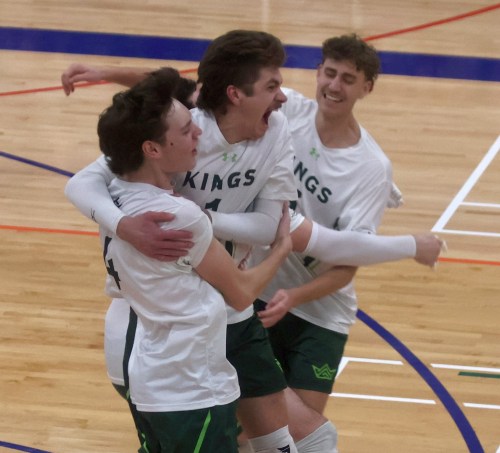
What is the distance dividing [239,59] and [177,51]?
6.66 m

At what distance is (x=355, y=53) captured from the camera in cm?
434

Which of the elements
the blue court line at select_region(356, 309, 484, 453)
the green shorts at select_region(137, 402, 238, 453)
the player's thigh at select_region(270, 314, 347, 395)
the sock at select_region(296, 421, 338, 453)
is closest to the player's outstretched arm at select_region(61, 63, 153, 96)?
the player's thigh at select_region(270, 314, 347, 395)

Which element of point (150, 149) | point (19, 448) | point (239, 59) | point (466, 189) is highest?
point (239, 59)

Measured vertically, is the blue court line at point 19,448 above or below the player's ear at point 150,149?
below

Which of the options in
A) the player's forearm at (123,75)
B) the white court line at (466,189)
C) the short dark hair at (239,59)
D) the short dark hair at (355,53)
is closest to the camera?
the short dark hair at (239,59)

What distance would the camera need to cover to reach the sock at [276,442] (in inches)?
155

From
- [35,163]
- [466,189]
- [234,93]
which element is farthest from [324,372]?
[35,163]

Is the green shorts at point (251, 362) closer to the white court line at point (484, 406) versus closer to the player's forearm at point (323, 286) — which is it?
the player's forearm at point (323, 286)

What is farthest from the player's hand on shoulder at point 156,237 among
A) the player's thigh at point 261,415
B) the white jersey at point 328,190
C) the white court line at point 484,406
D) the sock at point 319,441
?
the white court line at point 484,406

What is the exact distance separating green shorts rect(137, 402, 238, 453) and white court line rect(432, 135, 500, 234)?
393 centimetres

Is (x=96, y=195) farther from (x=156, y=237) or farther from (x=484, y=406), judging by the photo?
(x=484, y=406)

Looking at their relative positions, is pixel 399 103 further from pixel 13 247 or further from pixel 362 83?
pixel 362 83

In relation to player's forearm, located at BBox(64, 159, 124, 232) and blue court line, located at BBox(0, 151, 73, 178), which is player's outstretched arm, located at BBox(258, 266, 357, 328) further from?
blue court line, located at BBox(0, 151, 73, 178)

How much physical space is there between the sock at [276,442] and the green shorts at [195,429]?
14.8 inches
